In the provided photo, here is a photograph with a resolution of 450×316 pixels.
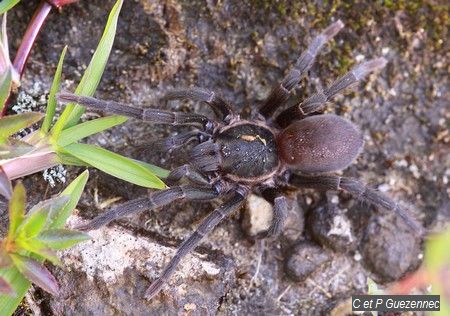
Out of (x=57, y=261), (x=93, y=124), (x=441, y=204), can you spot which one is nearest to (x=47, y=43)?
(x=93, y=124)

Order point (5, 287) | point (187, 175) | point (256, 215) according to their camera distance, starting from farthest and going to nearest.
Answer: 1. point (256, 215)
2. point (187, 175)
3. point (5, 287)

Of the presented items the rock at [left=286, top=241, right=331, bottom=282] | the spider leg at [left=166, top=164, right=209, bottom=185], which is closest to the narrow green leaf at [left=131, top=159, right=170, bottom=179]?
the spider leg at [left=166, top=164, right=209, bottom=185]

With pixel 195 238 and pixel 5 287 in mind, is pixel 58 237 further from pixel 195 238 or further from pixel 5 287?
pixel 195 238

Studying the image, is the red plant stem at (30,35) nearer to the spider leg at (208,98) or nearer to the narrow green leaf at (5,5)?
the narrow green leaf at (5,5)

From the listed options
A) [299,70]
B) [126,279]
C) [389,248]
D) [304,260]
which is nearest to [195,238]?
[126,279]

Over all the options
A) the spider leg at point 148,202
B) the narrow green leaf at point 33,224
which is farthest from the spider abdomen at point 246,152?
the narrow green leaf at point 33,224

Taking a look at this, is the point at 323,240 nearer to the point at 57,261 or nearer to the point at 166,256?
the point at 166,256
